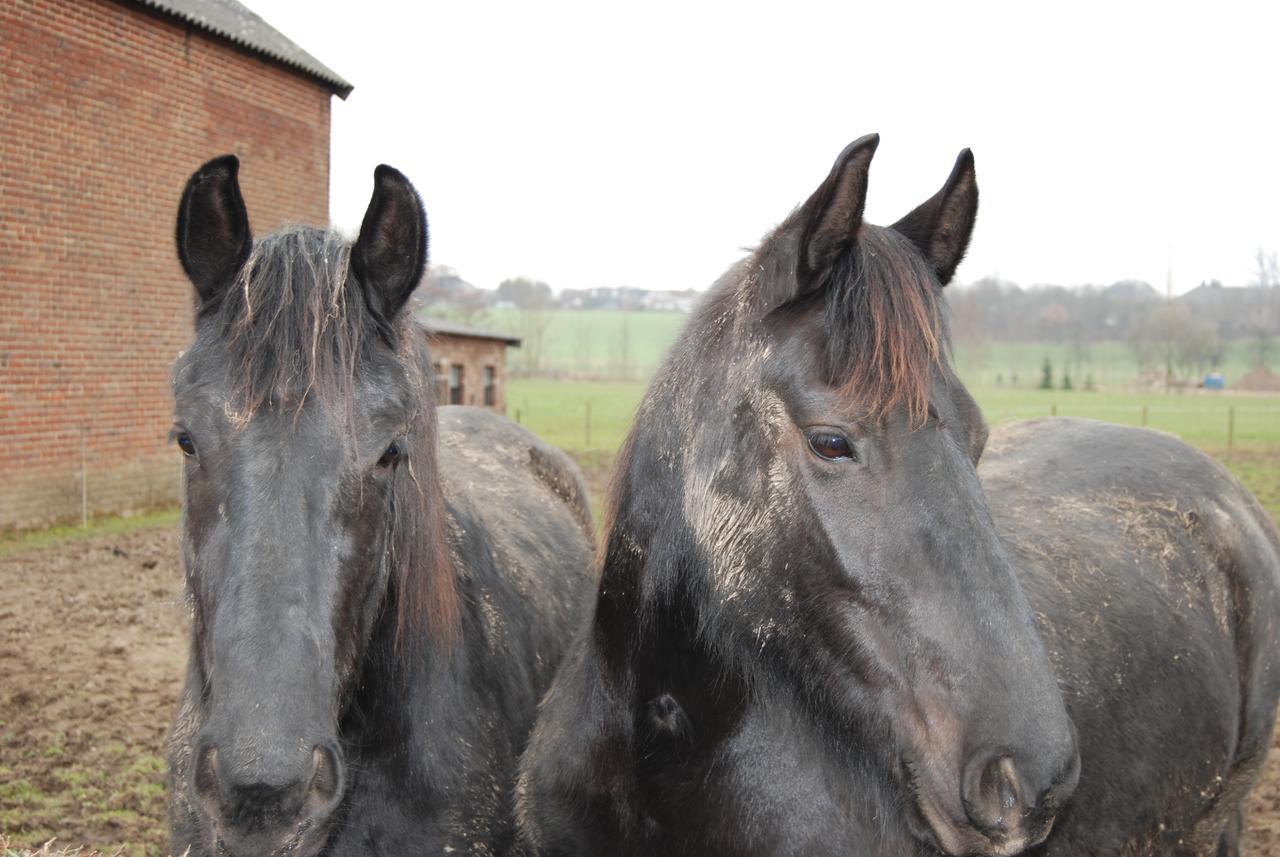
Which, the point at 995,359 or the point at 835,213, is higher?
the point at 995,359

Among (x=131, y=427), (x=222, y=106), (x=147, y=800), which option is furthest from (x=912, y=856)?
(x=222, y=106)

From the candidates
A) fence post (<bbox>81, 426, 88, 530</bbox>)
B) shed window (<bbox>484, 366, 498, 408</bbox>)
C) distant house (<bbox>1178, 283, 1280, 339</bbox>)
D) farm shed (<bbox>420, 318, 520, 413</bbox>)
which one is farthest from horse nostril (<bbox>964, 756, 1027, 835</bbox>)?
distant house (<bbox>1178, 283, 1280, 339</bbox>)

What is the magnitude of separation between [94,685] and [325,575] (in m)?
6.23

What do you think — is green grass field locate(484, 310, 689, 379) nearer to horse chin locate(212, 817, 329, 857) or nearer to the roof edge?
the roof edge

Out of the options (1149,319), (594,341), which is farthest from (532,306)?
(1149,319)

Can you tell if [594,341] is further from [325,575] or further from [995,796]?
[995,796]

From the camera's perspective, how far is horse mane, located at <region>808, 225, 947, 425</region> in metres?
2.32

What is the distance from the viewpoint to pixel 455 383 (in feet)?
82.0

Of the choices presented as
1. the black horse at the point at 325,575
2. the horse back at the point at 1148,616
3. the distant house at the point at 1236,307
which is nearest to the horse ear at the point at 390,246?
→ the black horse at the point at 325,575

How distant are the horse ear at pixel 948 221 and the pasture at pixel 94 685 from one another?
1067 millimetres

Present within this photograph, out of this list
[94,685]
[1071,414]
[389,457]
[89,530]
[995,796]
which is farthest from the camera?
[1071,414]

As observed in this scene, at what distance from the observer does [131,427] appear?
14273 mm

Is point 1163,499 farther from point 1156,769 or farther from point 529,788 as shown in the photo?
point 529,788

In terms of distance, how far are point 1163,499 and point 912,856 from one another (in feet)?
8.67
